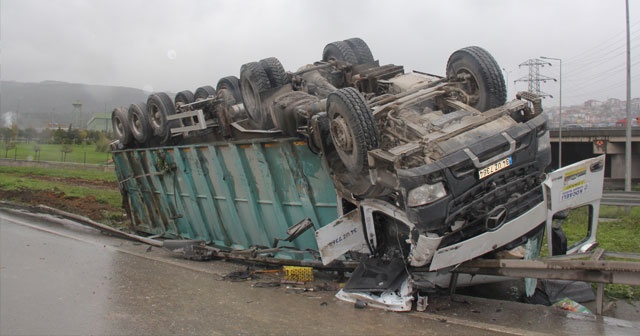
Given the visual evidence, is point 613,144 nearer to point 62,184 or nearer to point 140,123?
point 62,184

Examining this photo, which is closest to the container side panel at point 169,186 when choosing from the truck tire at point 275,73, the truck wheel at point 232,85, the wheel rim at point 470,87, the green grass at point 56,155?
the truck wheel at point 232,85

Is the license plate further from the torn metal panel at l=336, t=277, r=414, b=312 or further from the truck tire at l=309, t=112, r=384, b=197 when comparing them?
the torn metal panel at l=336, t=277, r=414, b=312

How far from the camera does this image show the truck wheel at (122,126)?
9.54m

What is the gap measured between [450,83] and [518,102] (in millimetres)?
774

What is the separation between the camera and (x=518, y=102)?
5.43 metres

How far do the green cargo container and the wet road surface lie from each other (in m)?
0.85

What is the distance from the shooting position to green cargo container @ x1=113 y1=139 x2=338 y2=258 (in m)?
6.43

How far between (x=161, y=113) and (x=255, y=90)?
8.31 feet

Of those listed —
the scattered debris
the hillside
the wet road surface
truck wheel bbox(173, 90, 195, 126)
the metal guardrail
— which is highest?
the hillside

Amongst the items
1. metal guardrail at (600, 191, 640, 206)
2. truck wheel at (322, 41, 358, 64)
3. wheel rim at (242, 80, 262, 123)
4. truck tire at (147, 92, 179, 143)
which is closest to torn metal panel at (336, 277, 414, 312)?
wheel rim at (242, 80, 262, 123)

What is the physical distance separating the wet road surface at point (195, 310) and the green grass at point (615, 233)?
3.42 ft

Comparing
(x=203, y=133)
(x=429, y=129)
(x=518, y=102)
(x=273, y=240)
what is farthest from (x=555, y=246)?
(x=203, y=133)

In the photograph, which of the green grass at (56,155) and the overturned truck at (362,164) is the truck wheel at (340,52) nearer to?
the overturned truck at (362,164)

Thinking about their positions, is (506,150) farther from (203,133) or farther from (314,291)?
(203,133)
